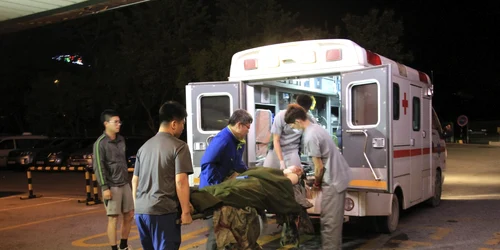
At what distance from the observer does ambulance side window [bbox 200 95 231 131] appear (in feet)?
25.9

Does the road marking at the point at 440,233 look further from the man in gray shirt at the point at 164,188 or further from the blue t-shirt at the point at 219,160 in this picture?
the man in gray shirt at the point at 164,188

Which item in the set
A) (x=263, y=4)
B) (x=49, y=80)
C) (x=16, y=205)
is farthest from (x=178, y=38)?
(x=16, y=205)

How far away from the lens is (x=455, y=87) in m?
47.5

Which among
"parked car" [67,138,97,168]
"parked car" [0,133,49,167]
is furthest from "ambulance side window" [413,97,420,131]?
"parked car" [0,133,49,167]

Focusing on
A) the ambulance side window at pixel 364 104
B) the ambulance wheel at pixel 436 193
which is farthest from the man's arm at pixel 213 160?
the ambulance wheel at pixel 436 193

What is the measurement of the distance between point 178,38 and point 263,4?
15.9ft

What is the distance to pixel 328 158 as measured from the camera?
225 inches

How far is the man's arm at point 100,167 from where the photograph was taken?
6094mm

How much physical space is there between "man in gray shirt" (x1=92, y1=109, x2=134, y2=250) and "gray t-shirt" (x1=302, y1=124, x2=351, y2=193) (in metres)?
2.41

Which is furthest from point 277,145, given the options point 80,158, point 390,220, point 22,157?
point 22,157

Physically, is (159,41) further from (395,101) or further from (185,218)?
(185,218)

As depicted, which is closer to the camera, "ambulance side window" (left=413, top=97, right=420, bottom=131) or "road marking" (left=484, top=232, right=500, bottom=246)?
"road marking" (left=484, top=232, right=500, bottom=246)

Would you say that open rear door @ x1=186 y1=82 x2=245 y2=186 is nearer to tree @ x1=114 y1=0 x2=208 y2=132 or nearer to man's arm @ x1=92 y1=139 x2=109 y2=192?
man's arm @ x1=92 y1=139 x2=109 y2=192

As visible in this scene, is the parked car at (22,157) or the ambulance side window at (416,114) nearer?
the ambulance side window at (416,114)
